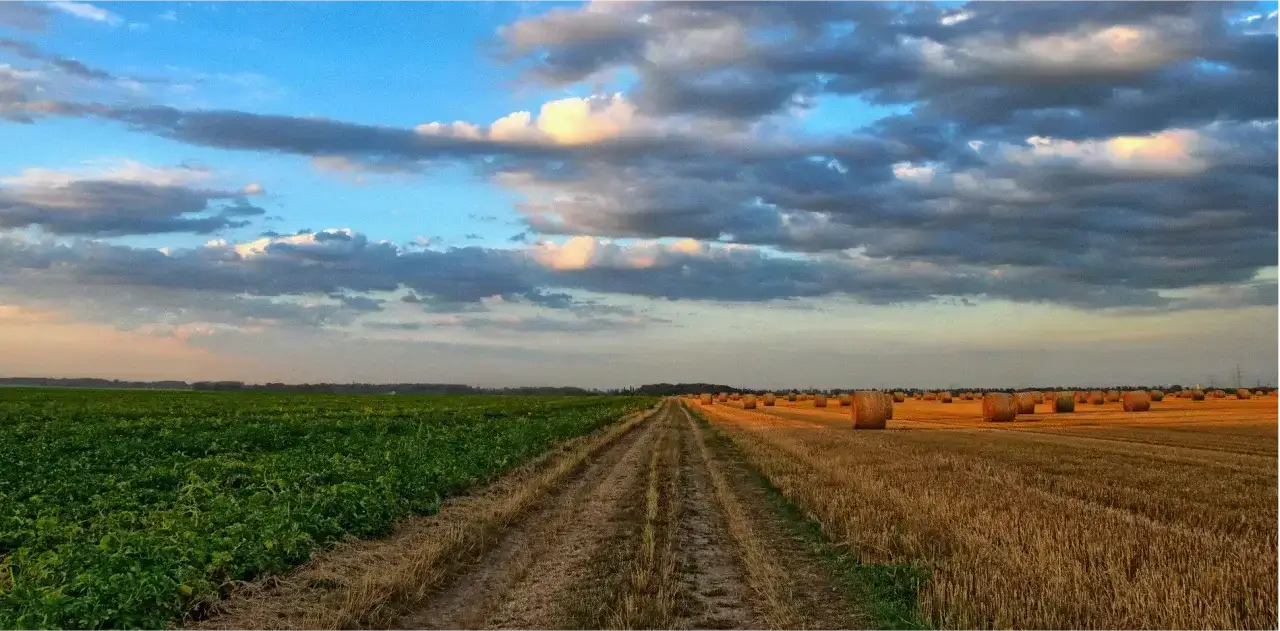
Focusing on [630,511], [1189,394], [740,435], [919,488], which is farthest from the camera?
[1189,394]

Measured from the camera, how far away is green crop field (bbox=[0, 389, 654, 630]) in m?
8.72

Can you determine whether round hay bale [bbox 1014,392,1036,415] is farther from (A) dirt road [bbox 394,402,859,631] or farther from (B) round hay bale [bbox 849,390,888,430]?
(A) dirt road [bbox 394,402,859,631]

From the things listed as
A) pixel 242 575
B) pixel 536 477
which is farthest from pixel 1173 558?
pixel 536 477

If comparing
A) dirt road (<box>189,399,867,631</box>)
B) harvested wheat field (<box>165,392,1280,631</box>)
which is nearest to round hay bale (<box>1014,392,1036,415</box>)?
harvested wheat field (<box>165,392,1280,631</box>)

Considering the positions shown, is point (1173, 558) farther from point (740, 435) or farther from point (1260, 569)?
point (740, 435)

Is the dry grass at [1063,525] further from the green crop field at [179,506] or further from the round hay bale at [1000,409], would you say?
the round hay bale at [1000,409]

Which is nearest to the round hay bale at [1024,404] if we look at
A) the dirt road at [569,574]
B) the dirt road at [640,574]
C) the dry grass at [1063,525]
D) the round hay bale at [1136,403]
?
the round hay bale at [1136,403]

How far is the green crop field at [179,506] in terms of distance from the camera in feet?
28.6

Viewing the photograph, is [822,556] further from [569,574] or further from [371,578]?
[371,578]

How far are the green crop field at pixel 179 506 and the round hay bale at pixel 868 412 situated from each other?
19.3 metres

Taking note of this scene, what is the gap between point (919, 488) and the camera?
665 inches

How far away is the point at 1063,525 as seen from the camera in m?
12.3

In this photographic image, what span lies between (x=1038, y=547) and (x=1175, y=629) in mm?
3376

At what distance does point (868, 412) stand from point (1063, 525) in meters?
31.3
